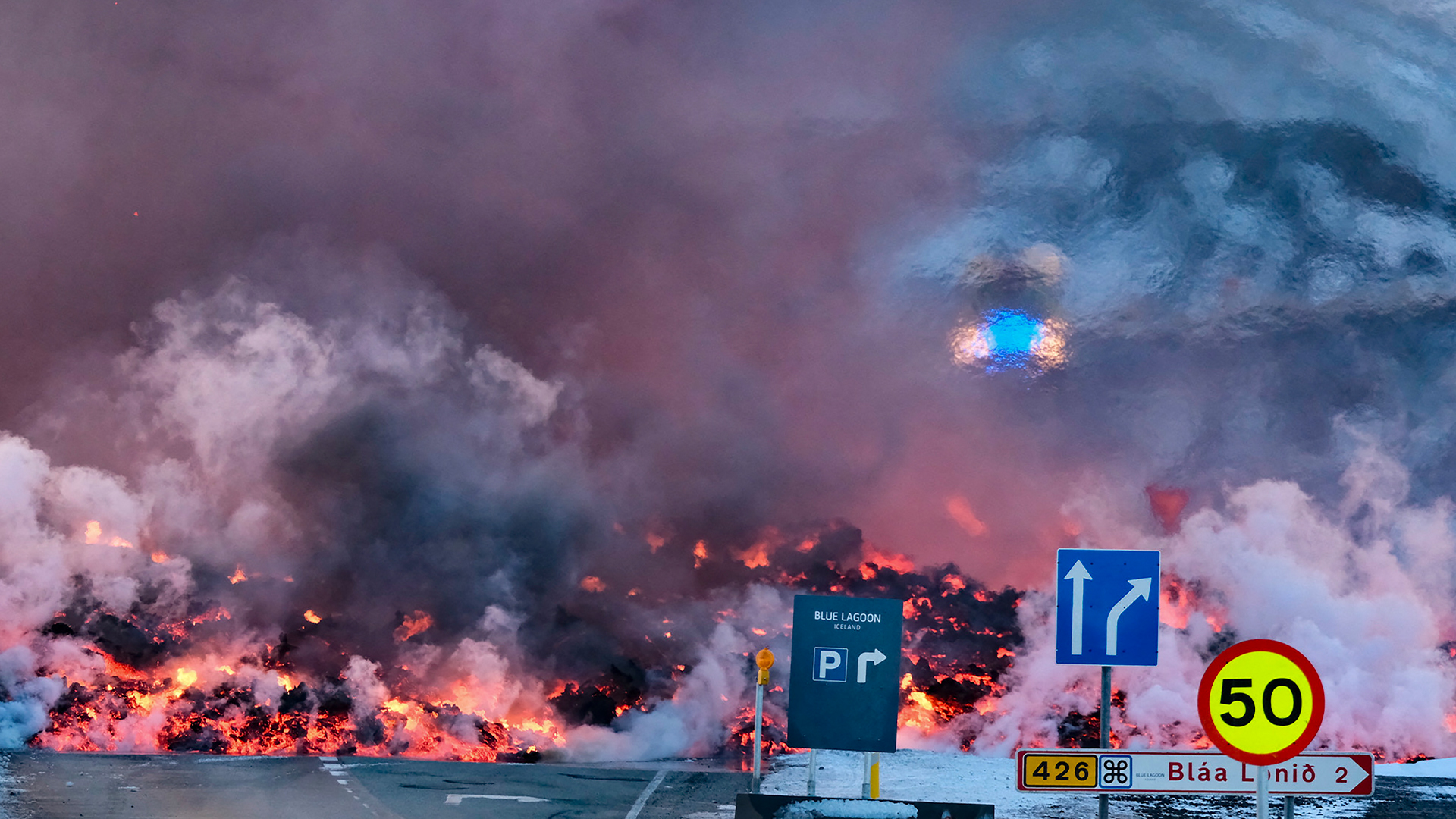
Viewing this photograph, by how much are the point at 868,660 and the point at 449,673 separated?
2282 centimetres

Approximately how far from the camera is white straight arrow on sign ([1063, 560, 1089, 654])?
26.9ft

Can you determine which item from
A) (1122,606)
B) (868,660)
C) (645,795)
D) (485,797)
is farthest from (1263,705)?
(485,797)

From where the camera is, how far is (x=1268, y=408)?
32750 millimetres

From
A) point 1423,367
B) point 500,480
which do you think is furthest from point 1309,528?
point 500,480

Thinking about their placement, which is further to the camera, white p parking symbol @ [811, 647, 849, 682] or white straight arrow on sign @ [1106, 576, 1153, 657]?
white p parking symbol @ [811, 647, 849, 682]

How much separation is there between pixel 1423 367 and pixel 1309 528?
560 centimetres

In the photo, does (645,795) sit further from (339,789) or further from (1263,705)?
(1263,705)

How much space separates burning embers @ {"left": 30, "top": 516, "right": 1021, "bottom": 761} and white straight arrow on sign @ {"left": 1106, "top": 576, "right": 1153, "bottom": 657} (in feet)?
64.2

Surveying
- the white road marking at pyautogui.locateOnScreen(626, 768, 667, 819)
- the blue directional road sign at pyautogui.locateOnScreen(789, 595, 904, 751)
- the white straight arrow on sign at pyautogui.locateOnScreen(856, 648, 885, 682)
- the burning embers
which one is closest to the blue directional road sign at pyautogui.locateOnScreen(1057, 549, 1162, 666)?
the blue directional road sign at pyautogui.locateOnScreen(789, 595, 904, 751)

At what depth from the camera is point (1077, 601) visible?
26.9 ft

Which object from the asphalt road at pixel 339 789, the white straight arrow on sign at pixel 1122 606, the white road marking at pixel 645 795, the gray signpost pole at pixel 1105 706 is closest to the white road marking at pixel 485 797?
the asphalt road at pixel 339 789

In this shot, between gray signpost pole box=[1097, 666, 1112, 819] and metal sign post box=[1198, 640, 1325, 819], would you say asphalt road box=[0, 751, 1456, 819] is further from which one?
metal sign post box=[1198, 640, 1325, 819]

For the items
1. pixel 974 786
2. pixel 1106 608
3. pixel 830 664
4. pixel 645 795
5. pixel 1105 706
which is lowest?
pixel 645 795

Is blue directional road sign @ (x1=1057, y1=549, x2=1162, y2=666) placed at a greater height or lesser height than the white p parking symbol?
greater
